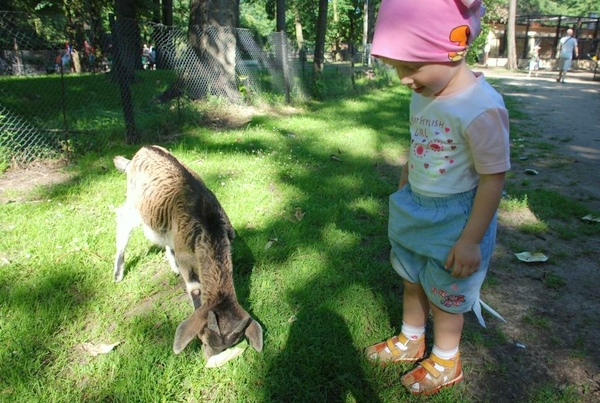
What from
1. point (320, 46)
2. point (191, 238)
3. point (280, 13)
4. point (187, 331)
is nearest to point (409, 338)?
point (187, 331)

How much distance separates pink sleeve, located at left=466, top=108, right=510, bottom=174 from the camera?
1926 millimetres

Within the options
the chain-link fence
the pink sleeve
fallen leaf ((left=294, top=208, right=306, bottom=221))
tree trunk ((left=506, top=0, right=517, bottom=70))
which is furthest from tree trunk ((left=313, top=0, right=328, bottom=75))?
tree trunk ((left=506, top=0, right=517, bottom=70))

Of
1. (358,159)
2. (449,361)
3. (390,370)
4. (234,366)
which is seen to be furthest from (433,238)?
(358,159)

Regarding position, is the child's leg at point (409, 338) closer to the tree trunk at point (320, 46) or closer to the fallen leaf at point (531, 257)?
the fallen leaf at point (531, 257)

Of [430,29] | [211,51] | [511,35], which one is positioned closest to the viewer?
[430,29]

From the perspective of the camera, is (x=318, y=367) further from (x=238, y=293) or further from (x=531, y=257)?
(x=531, y=257)

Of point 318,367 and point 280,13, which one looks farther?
point 280,13

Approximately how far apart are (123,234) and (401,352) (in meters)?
2.44

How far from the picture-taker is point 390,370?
2.70 meters

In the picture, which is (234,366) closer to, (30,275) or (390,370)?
(390,370)

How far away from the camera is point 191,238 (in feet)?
9.91

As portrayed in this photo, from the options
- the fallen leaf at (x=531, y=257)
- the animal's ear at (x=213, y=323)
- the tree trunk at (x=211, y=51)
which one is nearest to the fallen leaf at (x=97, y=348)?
the animal's ear at (x=213, y=323)

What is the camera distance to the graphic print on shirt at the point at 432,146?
83.9 inches

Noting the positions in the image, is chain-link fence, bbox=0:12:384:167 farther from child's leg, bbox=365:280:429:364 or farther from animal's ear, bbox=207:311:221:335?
child's leg, bbox=365:280:429:364
